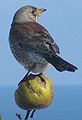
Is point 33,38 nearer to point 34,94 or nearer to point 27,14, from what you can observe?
point 27,14

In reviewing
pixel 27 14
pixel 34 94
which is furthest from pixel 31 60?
pixel 34 94

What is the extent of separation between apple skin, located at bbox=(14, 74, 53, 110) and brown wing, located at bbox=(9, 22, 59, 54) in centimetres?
200

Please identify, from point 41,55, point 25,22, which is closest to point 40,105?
point 41,55

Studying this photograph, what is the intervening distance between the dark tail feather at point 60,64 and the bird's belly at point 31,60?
3.5 inches

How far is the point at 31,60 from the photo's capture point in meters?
7.31

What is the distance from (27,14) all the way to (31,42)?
381mm

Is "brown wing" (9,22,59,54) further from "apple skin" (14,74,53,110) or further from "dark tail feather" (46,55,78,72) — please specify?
"apple skin" (14,74,53,110)

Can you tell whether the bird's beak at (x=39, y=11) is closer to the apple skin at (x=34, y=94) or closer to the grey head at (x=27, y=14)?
the grey head at (x=27, y=14)

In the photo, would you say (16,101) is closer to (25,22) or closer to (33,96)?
(33,96)

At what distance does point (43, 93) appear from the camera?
5473 mm

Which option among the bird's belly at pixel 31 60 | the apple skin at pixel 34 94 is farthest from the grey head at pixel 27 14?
the apple skin at pixel 34 94

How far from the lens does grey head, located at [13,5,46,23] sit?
24.7 feet

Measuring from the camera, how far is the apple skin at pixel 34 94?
17.7 feet

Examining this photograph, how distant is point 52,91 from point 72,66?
2.46ft
